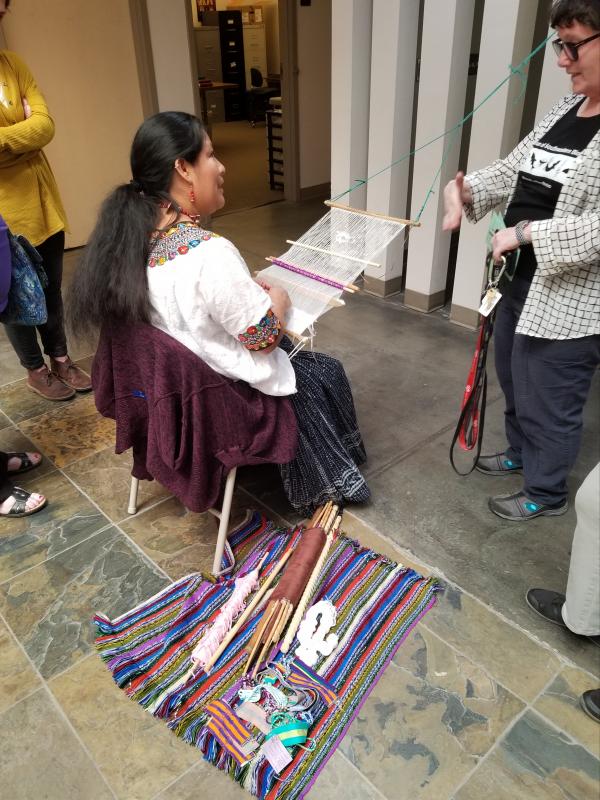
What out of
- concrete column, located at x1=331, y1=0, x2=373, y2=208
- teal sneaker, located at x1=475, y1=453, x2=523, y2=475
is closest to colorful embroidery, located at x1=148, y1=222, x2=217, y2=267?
teal sneaker, located at x1=475, y1=453, x2=523, y2=475

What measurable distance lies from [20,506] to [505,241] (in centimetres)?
183

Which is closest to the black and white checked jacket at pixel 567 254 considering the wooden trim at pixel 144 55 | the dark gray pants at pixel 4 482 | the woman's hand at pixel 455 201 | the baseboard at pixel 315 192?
the woman's hand at pixel 455 201

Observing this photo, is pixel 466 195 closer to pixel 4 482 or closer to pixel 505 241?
pixel 505 241

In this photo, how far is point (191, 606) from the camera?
5.77ft

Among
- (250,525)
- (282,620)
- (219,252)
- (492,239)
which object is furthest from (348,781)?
(492,239)

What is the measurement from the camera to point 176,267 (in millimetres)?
1520

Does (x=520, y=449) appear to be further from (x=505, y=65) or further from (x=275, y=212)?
(x=275, y=212)

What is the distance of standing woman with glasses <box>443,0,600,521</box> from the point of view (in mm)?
1506

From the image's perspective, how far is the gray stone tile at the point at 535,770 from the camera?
1320 millimetres

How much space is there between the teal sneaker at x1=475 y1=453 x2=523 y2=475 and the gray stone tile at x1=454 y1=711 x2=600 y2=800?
3.28 feet

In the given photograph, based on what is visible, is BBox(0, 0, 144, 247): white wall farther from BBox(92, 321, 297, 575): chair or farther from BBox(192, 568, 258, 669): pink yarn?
BBox(192, 568, 258, 669): pink yarn

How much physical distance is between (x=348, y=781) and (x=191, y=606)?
636 millimetres

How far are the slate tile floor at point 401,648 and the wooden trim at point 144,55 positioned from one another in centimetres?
278

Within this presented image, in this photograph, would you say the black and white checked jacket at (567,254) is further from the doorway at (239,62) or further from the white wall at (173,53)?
the doorway at (239,62)
